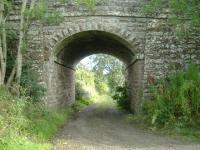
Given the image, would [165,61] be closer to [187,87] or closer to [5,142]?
[187,87]

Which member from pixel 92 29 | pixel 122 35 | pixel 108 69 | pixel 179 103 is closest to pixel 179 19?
pixel 122 35

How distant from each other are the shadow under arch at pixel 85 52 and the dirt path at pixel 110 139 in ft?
9.86

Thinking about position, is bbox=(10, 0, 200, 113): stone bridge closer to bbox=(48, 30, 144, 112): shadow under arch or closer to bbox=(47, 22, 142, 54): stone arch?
bbox=(47, 22, 142, 54): stone arch

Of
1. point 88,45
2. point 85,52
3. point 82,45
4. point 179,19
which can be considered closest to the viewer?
point 179,19

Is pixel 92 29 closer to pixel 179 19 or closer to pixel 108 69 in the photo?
pixel 179 19

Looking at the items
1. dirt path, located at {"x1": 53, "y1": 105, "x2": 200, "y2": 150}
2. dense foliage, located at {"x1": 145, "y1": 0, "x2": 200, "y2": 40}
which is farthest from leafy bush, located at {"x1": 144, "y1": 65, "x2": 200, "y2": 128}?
dense foliage, located at {"x1": 145, "y1": 0, "x2": 200, "y2": 40}

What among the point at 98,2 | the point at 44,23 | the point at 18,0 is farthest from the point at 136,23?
the point at 18,0

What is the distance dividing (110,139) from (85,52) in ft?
36.6

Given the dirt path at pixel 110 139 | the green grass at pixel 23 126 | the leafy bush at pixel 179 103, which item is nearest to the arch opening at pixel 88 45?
the leafy bush at pixel 179 103

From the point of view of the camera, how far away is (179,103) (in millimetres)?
12641

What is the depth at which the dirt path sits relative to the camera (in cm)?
948

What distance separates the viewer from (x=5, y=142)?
25.3 ft

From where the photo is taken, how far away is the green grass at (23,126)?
7984mm

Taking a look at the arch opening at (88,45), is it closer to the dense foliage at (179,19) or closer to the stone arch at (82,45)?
the stone arch at (82,45)
